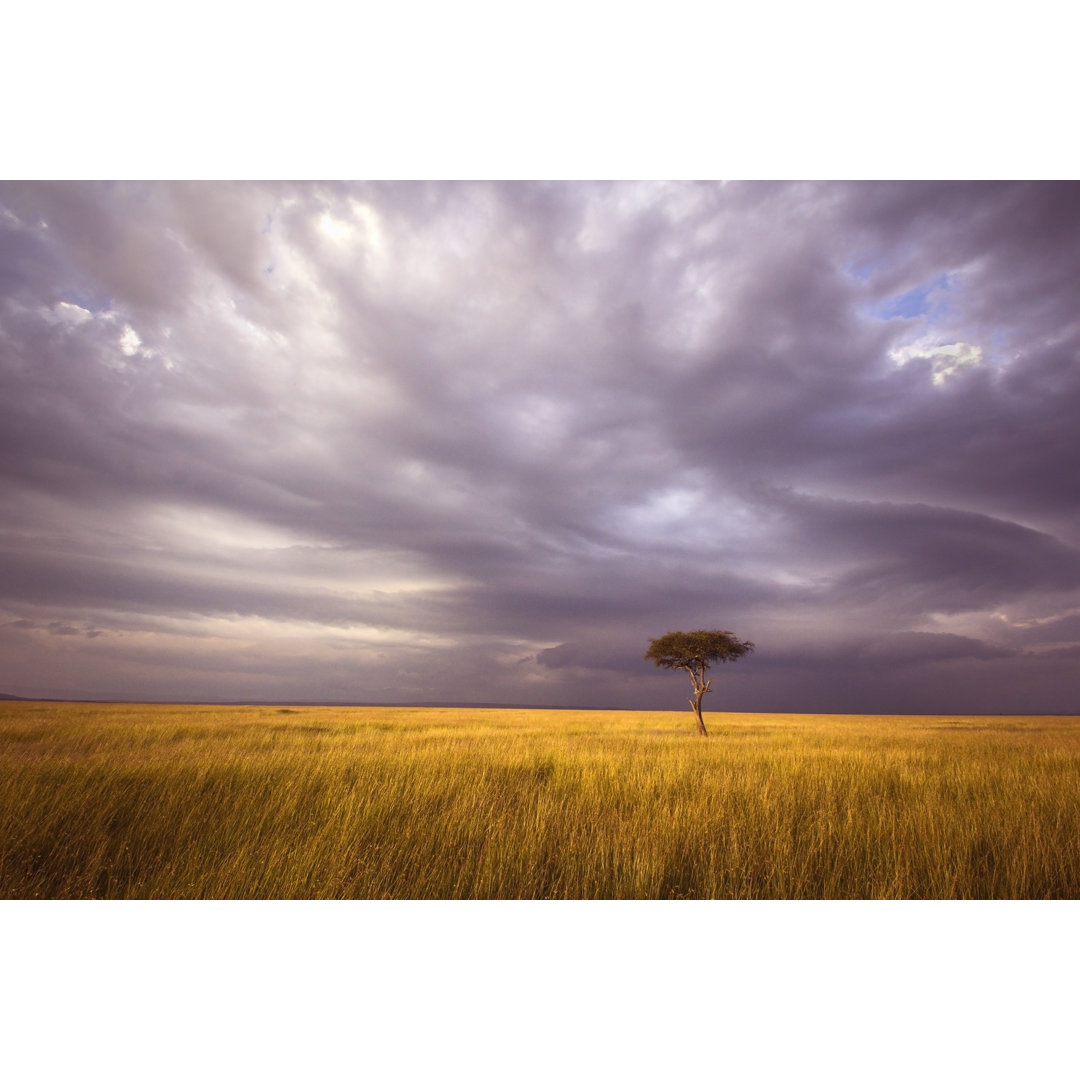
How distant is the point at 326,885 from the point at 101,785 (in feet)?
12.3

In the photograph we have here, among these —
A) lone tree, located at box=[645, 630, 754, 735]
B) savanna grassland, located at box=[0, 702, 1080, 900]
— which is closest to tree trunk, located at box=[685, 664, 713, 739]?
lone tree, located at box=[645, 630, 754, 735]

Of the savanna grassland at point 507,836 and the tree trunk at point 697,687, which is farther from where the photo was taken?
the tree trunk at point 697,687

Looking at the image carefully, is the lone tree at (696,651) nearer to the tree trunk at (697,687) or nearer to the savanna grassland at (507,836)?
the tree trunk at (697,687)

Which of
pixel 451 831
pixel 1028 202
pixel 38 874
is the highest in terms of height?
pixel 1028 202

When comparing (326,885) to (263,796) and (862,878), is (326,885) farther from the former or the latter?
(862,878)

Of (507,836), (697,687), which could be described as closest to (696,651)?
(697,687)

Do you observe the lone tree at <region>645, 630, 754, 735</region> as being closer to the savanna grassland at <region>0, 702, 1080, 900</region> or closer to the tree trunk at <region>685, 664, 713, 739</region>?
the tree trunk at <region>685, 664, 713, 739</region>

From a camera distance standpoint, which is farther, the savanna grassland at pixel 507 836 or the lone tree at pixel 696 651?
the lone tree at pixel 696 651

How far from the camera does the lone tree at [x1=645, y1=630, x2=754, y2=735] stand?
2405 cm

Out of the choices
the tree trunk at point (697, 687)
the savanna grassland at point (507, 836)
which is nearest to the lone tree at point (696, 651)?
the tree trunk at point (697, 687)

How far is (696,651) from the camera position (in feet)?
79.8

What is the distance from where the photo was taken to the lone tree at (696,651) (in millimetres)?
24047

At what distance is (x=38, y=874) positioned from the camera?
4527 millimetres
